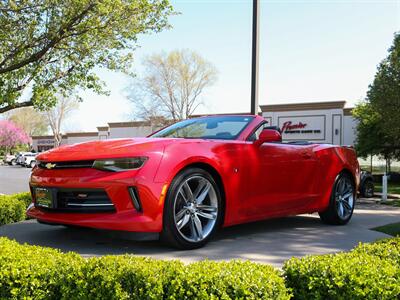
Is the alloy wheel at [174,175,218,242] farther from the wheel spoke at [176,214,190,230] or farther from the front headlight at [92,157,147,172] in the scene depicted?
the front headlight at [92,157,147,172]

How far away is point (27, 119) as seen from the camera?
Answer: 8500 centimetres

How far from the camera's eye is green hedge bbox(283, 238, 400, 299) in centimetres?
Result: 275

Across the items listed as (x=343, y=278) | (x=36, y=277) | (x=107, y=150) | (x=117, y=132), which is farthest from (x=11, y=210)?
(x=117, y=132)

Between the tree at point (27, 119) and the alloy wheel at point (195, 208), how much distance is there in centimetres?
8282

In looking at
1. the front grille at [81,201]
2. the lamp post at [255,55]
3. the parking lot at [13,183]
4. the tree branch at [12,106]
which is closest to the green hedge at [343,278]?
the front grille at [81,201]

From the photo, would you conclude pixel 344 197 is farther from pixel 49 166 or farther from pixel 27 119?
pixel 27 119

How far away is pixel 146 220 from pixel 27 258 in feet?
→ 3.45

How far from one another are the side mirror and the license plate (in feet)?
7.41

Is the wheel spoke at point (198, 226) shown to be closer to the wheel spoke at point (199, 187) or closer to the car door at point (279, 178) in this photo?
the wheel spoke at point (199, 187)

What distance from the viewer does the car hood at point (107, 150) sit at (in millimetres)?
4035

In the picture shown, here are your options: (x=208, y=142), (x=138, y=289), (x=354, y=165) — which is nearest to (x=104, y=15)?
(x=208, y=142)

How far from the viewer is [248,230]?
5.48 m

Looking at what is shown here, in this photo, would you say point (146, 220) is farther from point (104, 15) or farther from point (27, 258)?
point (104, 15)

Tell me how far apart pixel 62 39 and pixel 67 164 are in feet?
14.5
